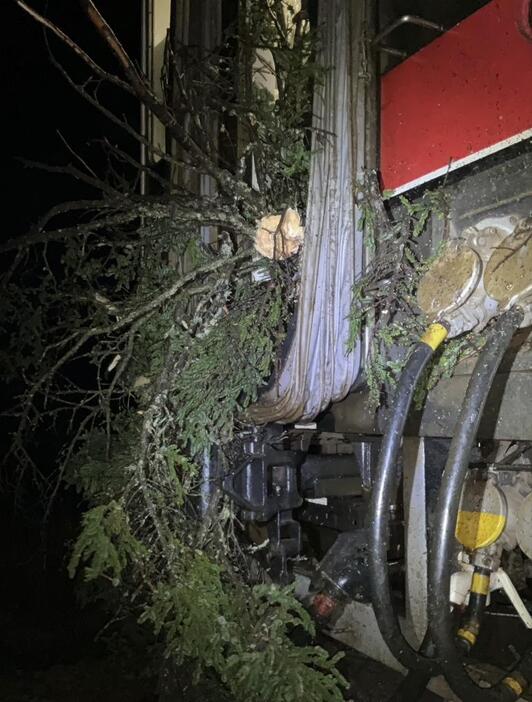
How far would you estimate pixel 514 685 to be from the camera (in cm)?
292

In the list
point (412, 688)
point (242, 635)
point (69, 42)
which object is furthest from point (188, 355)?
point (412, 688)

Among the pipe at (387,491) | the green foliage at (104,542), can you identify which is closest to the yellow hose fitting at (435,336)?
the pipe at (387,491)

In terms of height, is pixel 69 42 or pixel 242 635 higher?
pixel 69 42

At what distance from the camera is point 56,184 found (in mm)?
9297

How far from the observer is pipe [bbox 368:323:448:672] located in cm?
230

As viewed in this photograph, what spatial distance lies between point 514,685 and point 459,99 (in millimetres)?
3468

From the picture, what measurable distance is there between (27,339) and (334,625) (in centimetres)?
352

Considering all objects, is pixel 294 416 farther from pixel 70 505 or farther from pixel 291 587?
pixel 70 505

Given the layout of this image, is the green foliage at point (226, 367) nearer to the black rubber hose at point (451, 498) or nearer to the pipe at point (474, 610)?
the black rubber hose at point (451, 498)

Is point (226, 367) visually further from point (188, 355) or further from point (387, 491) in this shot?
point (387, 491)

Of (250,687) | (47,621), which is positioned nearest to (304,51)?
(250,687)

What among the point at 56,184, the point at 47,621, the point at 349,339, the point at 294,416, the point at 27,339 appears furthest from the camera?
the point at 56,184

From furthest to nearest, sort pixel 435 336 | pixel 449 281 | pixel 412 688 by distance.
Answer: pixel 412 688 < pixel 449 281 < pixel 435 336

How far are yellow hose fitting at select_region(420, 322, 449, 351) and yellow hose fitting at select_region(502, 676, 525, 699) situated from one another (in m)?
2.06
